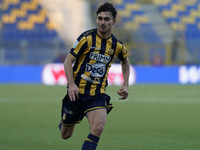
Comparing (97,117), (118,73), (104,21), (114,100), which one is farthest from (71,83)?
(118,73)

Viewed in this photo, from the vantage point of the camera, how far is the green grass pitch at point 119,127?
203 inches

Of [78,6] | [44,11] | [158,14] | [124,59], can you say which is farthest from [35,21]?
[124,59]

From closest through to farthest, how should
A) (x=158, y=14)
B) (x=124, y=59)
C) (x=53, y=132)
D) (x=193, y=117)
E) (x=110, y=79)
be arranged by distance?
(x=124, y=59) < (x=53, y=132) < (x=193, y=117) < (x=110, y=79) < (x=158, y=14)

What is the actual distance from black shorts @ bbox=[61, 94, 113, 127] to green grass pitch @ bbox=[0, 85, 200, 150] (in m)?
0.84

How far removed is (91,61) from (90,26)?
768 inches

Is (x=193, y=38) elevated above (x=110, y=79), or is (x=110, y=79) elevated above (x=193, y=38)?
(x=193, y=38)

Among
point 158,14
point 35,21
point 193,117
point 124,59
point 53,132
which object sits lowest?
point 53,132

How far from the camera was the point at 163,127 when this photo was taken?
684 cm

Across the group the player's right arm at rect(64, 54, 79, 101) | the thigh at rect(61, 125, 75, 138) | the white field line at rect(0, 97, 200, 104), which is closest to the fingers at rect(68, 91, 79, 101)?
the player's right arm at rect(64, 54, 79, 101)

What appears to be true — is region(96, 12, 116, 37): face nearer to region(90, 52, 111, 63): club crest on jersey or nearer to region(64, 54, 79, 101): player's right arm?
region(90, 52, 111, 63): club crest on jersey

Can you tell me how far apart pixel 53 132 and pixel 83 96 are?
240cm

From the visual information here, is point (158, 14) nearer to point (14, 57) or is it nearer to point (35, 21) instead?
point (35, 21)

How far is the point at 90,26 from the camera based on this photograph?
76.6 ft

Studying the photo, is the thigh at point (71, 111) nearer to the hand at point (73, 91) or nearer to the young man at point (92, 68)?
the young man at point (92, 68)
